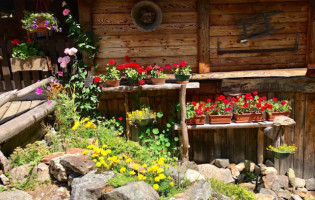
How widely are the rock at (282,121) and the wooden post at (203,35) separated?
6.15 ft

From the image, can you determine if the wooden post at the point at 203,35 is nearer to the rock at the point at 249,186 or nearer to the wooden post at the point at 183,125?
the wooden post at the point at 183,125

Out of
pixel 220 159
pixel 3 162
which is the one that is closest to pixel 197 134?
pixel 220 159

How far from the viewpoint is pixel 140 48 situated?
5.98 metres

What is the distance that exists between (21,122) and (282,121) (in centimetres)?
507

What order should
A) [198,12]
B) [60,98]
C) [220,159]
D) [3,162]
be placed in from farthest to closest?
[220,159] < [198,12] < [60,98] < [3,162]

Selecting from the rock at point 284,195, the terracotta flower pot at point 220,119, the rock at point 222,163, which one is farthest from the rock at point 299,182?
the terracotta flower pot at point 220,119

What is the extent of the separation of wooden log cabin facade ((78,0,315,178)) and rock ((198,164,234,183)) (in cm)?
53

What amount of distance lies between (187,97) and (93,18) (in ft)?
9.39

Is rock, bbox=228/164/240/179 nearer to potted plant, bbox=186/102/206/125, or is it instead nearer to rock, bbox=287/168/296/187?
rock, bbox=287/168/296/187

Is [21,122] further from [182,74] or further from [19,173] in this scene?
[182,74]

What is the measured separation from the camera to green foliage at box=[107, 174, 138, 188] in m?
3.51

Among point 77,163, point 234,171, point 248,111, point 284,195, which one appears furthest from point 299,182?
point 77,163

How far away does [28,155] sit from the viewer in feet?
13.4

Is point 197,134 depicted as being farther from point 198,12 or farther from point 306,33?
point 306,33
